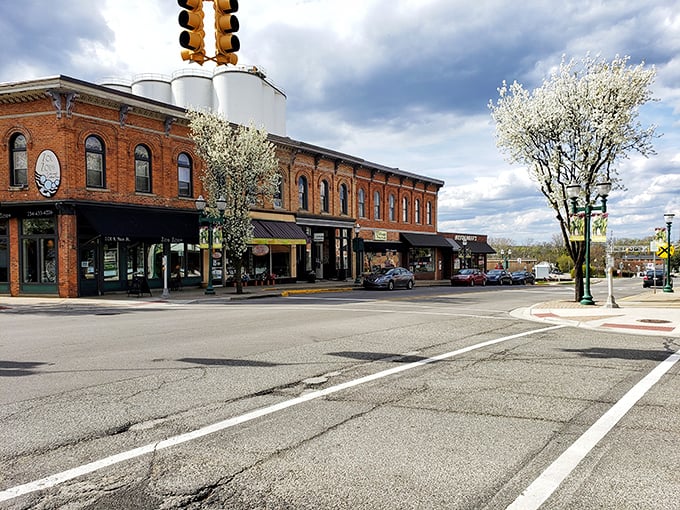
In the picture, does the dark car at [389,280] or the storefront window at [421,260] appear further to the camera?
the storefront window at [421,260]

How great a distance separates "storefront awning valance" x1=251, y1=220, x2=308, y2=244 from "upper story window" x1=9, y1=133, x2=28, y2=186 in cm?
1115

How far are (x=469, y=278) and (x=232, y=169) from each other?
78.5 ft

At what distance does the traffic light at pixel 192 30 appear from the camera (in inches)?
348

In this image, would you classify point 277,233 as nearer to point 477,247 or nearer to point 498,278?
point 498,278

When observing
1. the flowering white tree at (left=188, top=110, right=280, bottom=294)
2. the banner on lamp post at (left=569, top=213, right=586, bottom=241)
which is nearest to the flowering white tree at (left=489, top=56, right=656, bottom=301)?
the banner on lamp post at (left=569, top=213, right=586, bottom=241)

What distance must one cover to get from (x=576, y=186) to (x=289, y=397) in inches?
637

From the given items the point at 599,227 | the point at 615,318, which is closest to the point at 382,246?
the point at 599,227

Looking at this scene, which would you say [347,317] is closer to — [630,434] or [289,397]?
[289,397]

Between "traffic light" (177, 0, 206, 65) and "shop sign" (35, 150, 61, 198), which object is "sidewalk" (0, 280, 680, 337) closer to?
"shop sign" (35, 150, 61, 198)

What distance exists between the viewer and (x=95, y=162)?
78.6ft

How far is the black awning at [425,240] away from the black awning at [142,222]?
76.6ft

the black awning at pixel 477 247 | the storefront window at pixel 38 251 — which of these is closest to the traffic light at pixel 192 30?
the storefront window at pixel 38 251

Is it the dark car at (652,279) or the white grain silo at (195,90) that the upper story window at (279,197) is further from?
the dark car at (652,279)

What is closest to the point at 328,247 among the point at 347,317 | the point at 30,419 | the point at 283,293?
the point at 283,293
